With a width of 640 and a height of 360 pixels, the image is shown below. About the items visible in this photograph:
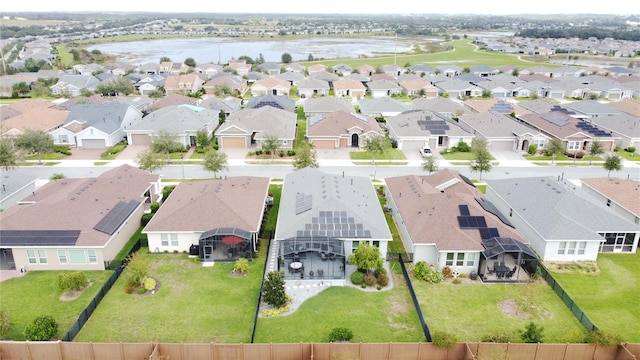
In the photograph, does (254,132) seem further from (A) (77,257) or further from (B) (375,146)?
(A) (77,257)

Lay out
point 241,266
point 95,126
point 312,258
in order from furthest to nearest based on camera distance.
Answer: point 95,126 → point 312,258 → point 241,266

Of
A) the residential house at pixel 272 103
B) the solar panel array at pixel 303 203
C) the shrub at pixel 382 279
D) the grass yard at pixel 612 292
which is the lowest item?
the grass yard at pixel 612 292

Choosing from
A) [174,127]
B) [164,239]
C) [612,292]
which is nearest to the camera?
[612,292]

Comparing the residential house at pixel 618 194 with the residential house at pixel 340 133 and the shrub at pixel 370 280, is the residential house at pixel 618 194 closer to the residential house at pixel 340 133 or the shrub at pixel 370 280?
the shrub at pixel 370 280

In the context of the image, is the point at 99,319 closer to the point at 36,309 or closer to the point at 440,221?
the point at 36,309

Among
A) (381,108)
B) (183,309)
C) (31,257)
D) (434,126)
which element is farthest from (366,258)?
(381,108)

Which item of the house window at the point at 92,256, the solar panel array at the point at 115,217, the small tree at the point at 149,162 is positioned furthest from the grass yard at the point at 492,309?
the small tree at the point at 149,162
